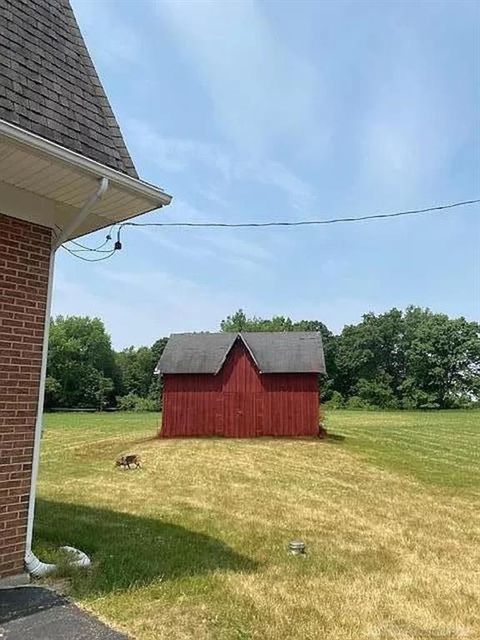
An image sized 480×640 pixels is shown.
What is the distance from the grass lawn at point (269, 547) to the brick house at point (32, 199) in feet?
3.30

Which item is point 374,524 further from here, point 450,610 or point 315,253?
point 315,253

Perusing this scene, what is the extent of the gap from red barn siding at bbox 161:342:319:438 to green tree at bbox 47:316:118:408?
46.2 metres

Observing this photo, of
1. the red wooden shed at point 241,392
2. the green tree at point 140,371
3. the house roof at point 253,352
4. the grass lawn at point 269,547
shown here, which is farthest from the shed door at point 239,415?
the green tree at point 140,371

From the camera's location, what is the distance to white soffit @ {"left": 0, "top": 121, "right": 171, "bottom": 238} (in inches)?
154

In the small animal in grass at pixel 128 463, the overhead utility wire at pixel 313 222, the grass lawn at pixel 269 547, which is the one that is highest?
the overhead utility wire at pixel 313 222

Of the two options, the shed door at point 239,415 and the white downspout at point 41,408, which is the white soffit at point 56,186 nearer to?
the white downspout at point 41,408

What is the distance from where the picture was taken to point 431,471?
14.0 m

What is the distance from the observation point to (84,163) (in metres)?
4.18

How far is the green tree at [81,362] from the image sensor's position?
67812 mm

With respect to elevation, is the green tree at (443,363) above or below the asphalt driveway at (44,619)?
above

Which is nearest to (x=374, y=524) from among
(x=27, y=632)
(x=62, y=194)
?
(x=27, y=632)

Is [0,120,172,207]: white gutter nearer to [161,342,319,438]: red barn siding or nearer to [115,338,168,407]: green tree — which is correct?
[161,342,319,438]: red barn siding

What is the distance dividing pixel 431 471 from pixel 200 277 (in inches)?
758

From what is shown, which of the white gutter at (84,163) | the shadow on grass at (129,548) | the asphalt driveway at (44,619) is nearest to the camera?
the asphalt driveway at (44,619)
